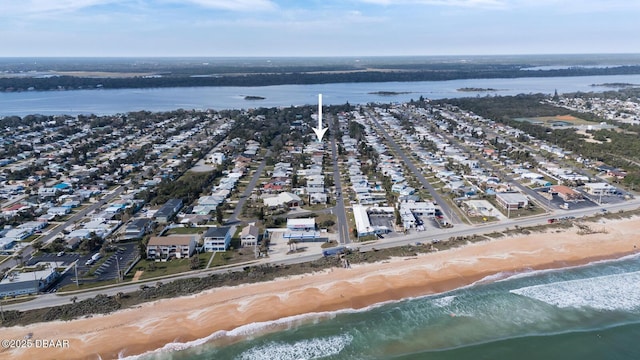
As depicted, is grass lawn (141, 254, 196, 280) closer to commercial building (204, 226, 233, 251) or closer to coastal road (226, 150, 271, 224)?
commercial building (204, 226, 233, 251)

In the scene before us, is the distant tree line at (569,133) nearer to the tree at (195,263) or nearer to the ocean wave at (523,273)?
the ocean wave at (523,273)

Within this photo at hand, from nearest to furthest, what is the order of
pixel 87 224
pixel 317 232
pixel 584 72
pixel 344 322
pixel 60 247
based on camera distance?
pixel 344 322
pixel 60 247
pixel 317 232
pixel 87 224
pixel 584 72

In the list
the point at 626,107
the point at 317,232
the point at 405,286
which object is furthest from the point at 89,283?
the point at 626,107

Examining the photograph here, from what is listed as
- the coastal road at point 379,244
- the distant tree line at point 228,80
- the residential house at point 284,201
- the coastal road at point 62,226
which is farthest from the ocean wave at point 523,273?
the distant tree line at point 228,80

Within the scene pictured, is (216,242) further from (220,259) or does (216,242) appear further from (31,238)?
(31,238)

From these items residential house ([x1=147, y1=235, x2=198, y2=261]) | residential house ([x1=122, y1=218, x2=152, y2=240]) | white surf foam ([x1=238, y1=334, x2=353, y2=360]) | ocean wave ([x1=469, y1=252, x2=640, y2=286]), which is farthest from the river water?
white surf foam ([x1=238, y1=334, x2=353, y2=360])

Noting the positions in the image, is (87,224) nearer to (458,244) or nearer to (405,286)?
(405,286)

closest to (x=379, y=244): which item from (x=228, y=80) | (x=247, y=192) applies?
(x=247, y=192)
